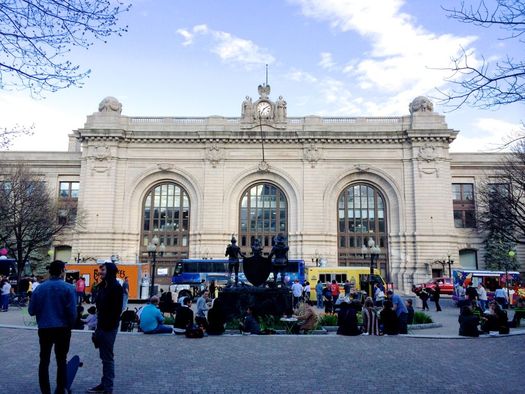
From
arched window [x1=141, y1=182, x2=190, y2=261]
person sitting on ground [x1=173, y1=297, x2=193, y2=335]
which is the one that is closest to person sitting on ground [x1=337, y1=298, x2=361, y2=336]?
person sitting on ground [x1=173, y1=297, x2=193, y2=335]

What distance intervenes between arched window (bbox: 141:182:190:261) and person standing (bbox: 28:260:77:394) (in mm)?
43924

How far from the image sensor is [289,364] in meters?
10.7

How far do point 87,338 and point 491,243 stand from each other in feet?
159

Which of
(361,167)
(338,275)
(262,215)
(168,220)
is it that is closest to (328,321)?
(338,275)

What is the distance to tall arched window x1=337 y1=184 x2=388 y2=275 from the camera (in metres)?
50.6

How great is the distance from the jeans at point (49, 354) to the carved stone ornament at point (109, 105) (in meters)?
48.3

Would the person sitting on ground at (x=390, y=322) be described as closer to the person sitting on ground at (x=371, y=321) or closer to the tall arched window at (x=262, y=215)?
the person sitting on ground at (x=371, y=321)

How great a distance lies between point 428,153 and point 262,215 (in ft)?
64.6

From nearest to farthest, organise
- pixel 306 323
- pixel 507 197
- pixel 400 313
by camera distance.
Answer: pixel 306 323
pixel 400 313
pixel 507 197

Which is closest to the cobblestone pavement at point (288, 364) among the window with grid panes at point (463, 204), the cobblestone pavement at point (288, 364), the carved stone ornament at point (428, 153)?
the cobblestone pavement at point (288, 364)

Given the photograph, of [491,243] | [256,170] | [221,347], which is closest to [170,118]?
[256,170]

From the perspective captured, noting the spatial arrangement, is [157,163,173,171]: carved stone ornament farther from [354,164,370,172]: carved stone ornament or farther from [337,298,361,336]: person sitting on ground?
[337,298,361,336]: person sitting on ground

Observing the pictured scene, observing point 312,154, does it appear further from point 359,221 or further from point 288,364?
point 288,364

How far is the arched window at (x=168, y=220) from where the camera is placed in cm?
5125
